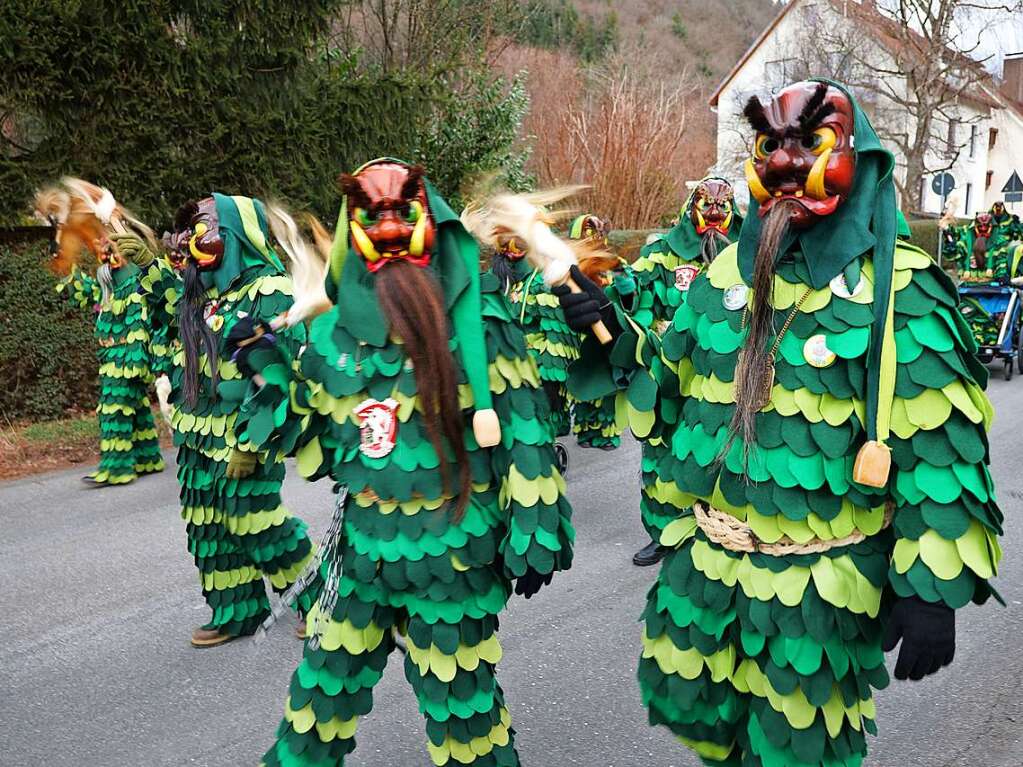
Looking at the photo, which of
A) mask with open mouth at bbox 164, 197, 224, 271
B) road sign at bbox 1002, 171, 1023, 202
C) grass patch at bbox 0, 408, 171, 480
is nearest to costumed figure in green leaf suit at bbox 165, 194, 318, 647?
mask with open mouth at bbox 164, 197, 224, 271

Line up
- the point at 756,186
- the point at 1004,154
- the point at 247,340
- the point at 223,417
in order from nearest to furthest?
the point at 756,186, the point at 247,340, the point at 223,417, the point at 1004,154

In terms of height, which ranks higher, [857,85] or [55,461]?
[857,85]

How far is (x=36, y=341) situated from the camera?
9141mm

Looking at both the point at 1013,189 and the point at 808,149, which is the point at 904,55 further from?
the point at 808,149

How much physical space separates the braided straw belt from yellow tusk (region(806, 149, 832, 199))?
2.63 feet

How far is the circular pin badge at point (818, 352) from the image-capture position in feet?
7.25

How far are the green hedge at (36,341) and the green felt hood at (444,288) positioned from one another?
759 cm

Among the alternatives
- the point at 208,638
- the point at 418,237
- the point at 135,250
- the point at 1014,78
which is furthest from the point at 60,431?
the point at 1014,78

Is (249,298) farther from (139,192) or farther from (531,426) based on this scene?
(139,192)

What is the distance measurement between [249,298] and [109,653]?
189 centimetres

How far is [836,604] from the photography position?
2195 millimetres

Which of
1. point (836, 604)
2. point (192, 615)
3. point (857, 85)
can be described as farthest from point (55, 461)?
point (857, 85)

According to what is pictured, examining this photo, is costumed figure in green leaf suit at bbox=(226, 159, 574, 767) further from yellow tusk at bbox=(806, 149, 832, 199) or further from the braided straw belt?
yellow tusk at bbox=(806, 149, 832, 199)

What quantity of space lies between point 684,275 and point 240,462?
9.76ft
